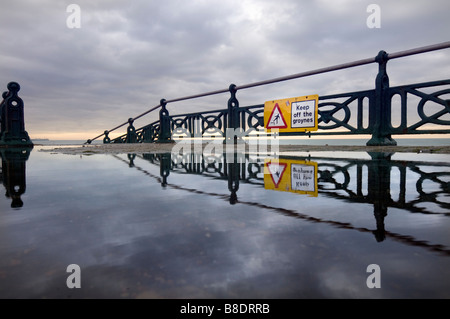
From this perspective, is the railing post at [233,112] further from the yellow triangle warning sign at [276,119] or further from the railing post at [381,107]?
the railing post at [381,107]

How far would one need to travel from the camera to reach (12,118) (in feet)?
43.7

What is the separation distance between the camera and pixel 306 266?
1048 mm

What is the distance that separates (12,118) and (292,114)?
1222 cm

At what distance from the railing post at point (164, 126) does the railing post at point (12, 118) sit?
20.1 ft

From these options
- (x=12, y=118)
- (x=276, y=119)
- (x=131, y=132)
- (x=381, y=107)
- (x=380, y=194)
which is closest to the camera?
(x=380, y=194)

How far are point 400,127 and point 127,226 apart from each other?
7274mm

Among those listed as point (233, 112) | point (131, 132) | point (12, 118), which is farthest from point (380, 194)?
point (131, 132)

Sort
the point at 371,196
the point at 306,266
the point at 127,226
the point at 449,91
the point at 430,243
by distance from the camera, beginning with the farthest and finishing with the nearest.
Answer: the point at 449,91
the point at 371,196
the point at 127,226
the point at 430,243
the point at 306,266

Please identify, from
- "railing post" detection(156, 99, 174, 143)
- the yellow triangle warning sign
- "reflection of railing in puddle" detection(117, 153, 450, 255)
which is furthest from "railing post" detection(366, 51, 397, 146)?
"railing post" detection(156, 99, 174, 143)

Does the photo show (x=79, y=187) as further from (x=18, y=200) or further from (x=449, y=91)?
(x=449, y=91)

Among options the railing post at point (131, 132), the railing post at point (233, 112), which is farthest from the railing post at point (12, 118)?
the railing post at point (233, 112)

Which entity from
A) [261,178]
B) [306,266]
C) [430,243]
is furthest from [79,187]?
[430,243]

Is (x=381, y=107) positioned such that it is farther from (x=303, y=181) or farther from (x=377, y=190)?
(x=377, y=190)
